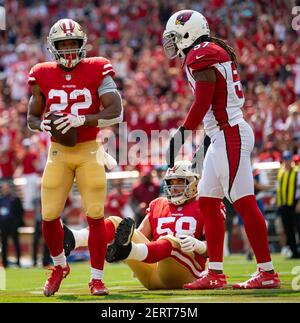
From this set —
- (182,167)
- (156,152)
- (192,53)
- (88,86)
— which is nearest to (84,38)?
(88,86)

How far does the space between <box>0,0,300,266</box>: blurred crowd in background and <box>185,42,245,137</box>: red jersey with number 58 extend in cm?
612

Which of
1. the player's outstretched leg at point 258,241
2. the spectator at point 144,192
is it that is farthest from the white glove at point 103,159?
the spectator at point 144,192

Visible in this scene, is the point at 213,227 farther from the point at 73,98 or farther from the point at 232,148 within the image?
the point at 73,98

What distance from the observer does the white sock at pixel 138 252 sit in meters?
6.59

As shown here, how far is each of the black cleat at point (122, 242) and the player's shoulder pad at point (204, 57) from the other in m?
1.16

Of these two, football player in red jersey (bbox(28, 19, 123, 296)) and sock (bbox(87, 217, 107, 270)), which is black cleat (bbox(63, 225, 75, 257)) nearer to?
football player in red jersey (bbox(28, 19, 123, 296))

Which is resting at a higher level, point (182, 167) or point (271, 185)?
point (182, 167)

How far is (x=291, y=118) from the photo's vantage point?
13.4m

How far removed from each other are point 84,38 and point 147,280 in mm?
1853

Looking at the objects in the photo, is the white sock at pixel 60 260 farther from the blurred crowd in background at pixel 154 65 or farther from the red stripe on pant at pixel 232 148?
the blurred crowd in background at pixel 154 65

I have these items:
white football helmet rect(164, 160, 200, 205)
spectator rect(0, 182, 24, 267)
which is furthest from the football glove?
spectator rect(0, 182, 24, 267)
